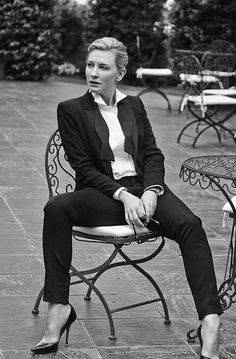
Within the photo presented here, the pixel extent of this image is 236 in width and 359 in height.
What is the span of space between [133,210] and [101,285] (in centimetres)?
95

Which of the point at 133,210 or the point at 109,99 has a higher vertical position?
the point at 109,99

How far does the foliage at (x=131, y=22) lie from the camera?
14.6 meters

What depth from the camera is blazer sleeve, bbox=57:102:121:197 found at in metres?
4.28

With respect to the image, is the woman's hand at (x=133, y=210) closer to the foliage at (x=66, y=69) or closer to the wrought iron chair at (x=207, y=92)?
the wrought iron chair at (x=207, y=92)

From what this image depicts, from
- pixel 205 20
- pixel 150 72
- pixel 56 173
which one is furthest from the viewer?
pixel 205 20

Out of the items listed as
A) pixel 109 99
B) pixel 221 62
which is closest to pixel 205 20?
pixel 221 62

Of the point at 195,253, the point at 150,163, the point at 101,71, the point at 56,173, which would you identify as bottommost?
the point at 56,173

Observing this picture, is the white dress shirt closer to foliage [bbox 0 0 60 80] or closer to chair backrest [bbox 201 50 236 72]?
chair backrest [bbox 201 50 236 72]

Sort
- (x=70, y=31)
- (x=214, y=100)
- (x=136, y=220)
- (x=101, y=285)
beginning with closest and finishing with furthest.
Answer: (x=136, y=220) < (x=101, y=285) < (x=214, y=100) < (x=70, y=31)

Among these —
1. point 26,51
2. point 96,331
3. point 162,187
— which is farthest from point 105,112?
point 26,51

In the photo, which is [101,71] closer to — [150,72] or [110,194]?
[110,194]

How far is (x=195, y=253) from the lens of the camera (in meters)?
3.94

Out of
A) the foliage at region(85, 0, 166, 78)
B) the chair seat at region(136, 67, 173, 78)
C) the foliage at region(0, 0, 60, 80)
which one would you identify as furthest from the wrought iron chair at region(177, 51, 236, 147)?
the foliage at region(0, 0, 60, 80)

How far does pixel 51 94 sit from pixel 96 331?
912 centimetres
